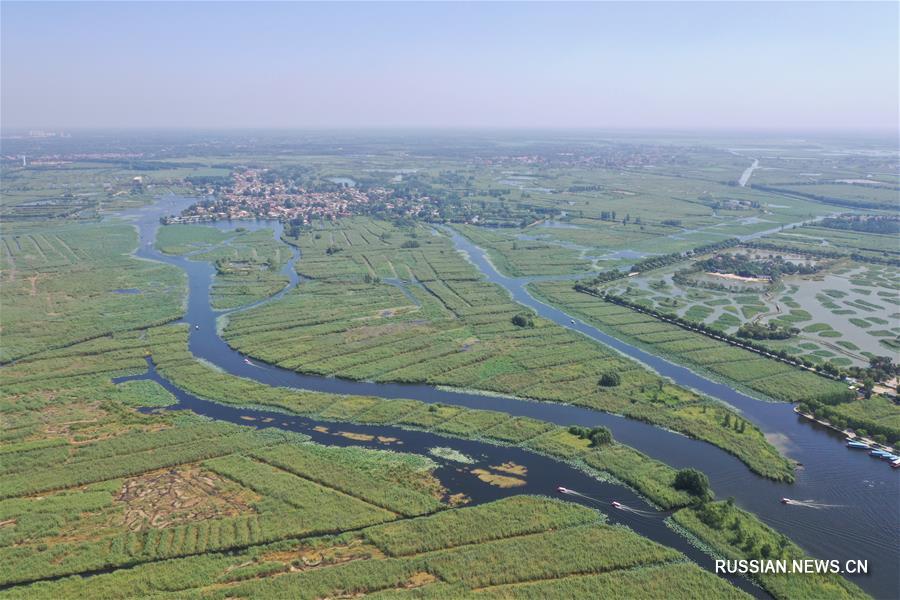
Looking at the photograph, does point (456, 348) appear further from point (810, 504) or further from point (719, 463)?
point (810, 504)

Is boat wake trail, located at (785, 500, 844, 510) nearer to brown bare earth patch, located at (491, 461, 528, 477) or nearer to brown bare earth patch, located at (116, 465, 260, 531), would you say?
brown bare earth patch, located at (491, 461, 528, 477)

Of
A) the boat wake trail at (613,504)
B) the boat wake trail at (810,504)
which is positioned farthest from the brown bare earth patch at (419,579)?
the boat wake trail at (810,504)


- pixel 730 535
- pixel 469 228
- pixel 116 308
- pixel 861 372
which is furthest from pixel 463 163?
pixel 730 535

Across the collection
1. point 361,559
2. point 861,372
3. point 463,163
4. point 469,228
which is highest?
point 463,163

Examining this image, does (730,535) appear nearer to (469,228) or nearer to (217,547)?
(217,547)

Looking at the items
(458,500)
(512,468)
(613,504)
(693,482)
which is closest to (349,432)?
(458,500)

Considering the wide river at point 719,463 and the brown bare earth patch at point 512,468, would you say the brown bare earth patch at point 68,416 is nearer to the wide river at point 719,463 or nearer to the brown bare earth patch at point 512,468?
the wide river at point 719,463
